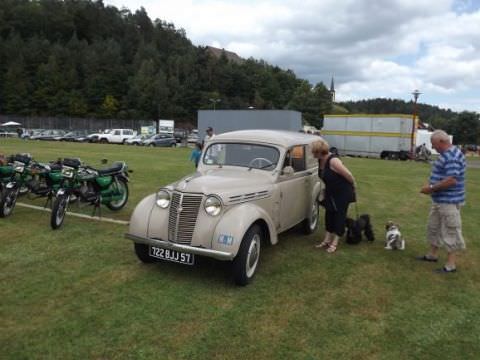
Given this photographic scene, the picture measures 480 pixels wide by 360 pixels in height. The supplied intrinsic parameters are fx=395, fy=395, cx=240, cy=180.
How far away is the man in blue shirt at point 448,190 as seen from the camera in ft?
16.5

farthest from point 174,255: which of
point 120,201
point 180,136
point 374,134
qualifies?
point 180,136

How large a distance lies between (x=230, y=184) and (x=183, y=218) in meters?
0.77

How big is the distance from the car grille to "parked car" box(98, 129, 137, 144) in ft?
136

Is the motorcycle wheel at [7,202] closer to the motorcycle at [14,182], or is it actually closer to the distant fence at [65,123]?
the motorcycle at [14,182]

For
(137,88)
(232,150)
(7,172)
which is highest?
(137,88)

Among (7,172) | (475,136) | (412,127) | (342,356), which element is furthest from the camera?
(475,136)

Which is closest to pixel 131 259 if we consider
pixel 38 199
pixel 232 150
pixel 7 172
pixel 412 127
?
pixel 232 150

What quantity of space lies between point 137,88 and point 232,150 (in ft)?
333

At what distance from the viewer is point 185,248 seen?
4508 mm

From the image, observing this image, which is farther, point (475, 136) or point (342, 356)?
point (475, 136)

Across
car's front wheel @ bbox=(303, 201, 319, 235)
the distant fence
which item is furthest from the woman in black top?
the distant fence

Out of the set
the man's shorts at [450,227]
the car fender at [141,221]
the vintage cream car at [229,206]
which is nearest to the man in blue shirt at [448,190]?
the man's shorts at [450,227]

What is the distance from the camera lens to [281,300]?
440cm

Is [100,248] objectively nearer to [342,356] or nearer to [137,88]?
[342,356]
